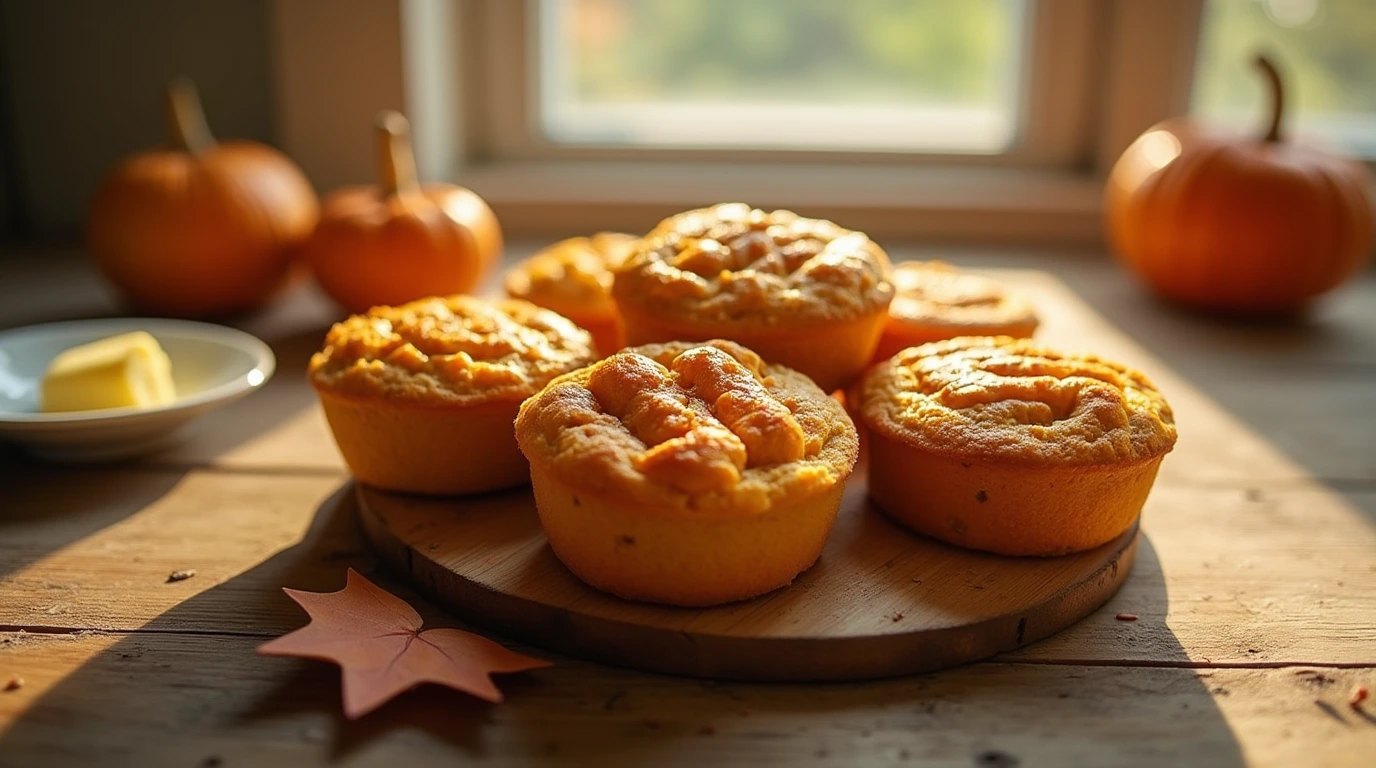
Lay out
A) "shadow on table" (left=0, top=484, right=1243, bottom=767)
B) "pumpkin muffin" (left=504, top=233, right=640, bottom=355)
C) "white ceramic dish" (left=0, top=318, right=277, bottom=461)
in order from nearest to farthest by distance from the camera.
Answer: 1. "shadow on table" (left=0, top=484, right=1243, bottom=767)
2. "white ceramic dish" (left=0, top=318, right=277, bottom=461)
3. "pumpkin muffin" (left=504, top=233, right=640, bottom=355)

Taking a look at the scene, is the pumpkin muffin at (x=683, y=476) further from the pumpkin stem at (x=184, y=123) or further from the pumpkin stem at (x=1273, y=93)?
the pumpkin stem at (x=1273, y=93)

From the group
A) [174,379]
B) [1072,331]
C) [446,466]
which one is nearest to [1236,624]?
[446,466]

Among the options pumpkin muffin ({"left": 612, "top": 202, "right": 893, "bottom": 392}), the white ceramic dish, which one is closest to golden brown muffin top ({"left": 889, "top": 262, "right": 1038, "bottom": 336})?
pumpkin muffin ({"left": 612, "top": 202, "right": 893, "bottom": 392})

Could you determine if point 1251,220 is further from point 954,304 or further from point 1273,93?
point 954,304

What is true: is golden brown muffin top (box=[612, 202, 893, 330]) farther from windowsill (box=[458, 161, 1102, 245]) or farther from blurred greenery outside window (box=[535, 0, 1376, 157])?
blurred greenery outside window (box=[535, 0, 1376, 157])

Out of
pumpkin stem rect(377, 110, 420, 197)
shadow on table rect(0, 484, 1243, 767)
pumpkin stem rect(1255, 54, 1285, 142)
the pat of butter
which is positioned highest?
pumpkin stem rect(1255, 54, 1285, 142)

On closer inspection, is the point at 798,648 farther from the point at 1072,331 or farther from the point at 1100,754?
the point at 1072,331

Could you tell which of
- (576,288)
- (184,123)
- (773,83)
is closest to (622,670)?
(576,288)
